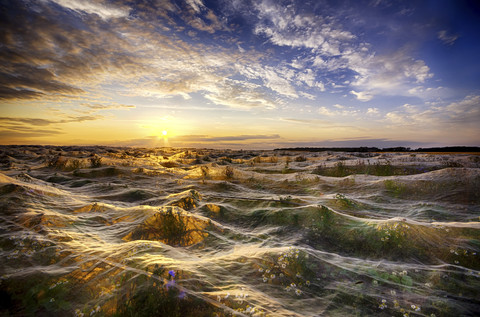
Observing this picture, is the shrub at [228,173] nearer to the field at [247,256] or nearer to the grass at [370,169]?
the field at [247,256]

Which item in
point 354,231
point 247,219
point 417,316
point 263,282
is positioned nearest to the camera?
point 417,316

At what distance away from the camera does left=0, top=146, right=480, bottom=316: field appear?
1977mm

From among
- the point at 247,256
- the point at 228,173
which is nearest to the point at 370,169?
the point at 228,173

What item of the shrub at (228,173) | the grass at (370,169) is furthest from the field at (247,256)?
the shrub at (228,173)

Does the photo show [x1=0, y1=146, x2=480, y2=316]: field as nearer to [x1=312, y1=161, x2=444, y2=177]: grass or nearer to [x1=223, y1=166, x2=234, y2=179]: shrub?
[x1=312, y1=161, x2=444, y2=177]: grass

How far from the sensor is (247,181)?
8.95 metres

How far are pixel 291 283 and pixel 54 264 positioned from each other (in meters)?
2.64

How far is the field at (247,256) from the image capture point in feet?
6.48

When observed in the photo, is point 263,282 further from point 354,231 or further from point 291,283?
point 354,231

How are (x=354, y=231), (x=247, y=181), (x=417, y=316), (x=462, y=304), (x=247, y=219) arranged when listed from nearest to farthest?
(x=417, y=316)
(x=462, y=304)
(x=354, y=231)
(x=247, y=219)
(x=247, y=181)

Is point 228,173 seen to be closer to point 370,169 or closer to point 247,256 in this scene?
point 370,169

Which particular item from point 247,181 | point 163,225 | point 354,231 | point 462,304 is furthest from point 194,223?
point 247,181

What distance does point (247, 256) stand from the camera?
9.24 feet

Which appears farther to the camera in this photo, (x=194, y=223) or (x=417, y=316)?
(x=194, y=223)
